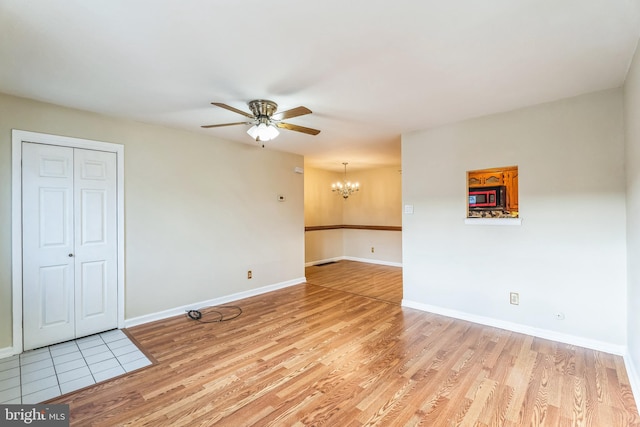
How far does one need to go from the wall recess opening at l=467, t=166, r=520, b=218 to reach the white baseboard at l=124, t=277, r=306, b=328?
10.6ft

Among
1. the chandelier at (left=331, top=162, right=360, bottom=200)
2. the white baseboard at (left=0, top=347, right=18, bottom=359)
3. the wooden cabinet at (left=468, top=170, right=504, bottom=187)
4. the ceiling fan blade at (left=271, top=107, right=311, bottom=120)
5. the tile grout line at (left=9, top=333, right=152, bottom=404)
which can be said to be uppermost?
the ceiling fan blade at (left=271, top=107, right=311, bottom=120)

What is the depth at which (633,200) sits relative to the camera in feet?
7.34

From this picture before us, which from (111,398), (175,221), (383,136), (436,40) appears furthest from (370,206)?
(111,398)

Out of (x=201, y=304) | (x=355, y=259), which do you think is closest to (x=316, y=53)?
(x=201, y=304)

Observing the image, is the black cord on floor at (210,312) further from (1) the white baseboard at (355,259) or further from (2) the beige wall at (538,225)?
(1) the white baseboard at (355,259)

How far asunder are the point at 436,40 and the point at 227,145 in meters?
3.26

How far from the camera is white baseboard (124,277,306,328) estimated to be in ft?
11.4

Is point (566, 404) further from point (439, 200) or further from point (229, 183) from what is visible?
point (229, 183)

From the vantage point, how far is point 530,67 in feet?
7.35

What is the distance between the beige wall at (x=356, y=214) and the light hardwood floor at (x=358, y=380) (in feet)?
12.8

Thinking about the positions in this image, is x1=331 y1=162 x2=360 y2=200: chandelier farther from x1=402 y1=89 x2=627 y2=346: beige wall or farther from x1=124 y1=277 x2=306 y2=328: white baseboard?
x1=402 y1=89 x2=627 y2=346: beige wall

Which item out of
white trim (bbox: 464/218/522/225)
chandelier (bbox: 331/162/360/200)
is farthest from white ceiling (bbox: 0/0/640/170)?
chandelier (bbox: 331/162/360/200)

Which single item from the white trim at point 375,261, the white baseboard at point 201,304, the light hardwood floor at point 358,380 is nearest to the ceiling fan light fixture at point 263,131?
the light hardwood floor at point 358,380

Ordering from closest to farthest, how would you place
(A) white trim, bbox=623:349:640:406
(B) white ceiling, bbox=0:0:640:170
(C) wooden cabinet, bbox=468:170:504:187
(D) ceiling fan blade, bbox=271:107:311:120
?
(B) white ceiling, bbox=0:0:640:170 → (A) white trim, bbox=623:349:640:406 → (D) ceiling fan blade, bbox=271:107:311:120 → (C) wooden cabinet, bbox=468:170:504:187
